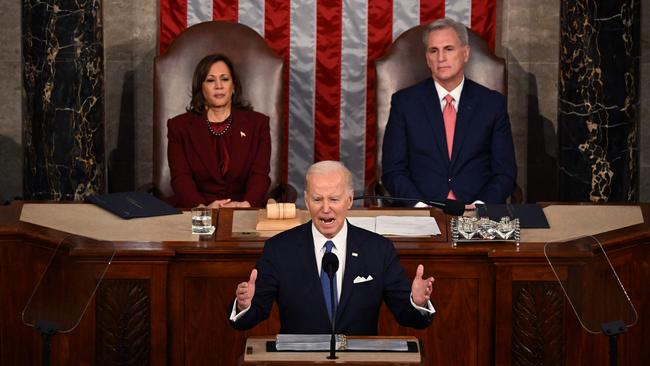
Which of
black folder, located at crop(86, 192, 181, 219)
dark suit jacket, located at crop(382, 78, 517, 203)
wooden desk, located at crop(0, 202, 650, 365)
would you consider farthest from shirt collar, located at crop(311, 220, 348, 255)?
dark suit jacket, located at crop(382, 78, 517, 203)

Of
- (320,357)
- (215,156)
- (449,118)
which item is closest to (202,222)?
(320,357)

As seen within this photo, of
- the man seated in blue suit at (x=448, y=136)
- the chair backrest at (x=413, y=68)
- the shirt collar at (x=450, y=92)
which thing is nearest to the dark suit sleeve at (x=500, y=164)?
the man seated in blue suit at (x=448, y=136)

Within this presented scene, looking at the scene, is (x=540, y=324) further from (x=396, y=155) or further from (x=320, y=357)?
(x=396, y=155)

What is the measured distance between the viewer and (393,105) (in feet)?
23.0

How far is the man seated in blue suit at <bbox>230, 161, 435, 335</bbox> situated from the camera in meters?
4.45

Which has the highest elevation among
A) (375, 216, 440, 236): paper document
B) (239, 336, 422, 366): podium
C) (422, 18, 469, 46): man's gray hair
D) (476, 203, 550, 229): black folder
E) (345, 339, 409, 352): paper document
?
(422, 18, 469, 46): man's gray hair

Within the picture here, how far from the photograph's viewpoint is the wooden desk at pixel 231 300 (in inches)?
197

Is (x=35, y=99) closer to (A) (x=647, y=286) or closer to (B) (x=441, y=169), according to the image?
(B) (x=441, y=169)

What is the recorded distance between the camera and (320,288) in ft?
14.7

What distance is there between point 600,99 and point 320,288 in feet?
11.7

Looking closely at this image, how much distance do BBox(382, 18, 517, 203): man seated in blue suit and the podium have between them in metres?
3.12

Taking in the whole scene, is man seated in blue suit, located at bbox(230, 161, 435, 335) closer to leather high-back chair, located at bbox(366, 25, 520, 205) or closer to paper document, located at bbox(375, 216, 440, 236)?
paper document, located at bbox(375, 216, 440, 236)

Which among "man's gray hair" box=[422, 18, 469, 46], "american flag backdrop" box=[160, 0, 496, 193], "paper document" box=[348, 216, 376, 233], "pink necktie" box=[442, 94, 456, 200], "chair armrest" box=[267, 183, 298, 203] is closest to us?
"paper document" box=[348, 216, 376, 233]

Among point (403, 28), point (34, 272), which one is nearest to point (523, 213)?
point (34, 272)
